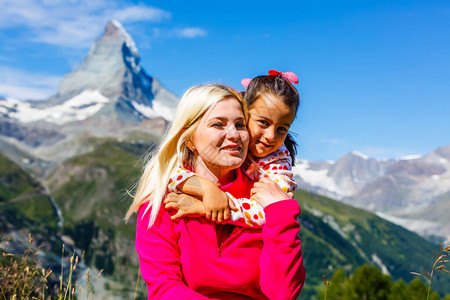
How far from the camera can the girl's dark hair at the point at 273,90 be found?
13.9 feet

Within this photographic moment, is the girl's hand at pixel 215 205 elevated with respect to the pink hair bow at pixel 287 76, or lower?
Result: lower

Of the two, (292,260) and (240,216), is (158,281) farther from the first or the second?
(292,260)

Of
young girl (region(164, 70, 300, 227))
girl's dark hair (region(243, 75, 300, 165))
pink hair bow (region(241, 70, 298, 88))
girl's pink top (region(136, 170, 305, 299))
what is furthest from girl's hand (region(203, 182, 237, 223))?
pink hair bow (region(241, 70, 298, 88))

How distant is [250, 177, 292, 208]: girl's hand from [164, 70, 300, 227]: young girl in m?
0.05

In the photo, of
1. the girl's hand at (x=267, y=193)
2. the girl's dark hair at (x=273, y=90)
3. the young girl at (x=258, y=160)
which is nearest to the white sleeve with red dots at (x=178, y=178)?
the young girl at (x=258, y=160)

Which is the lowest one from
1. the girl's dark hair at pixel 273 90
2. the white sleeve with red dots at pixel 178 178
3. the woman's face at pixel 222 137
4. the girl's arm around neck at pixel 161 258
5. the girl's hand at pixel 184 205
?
the girl's arm around neck at pixel 161 258

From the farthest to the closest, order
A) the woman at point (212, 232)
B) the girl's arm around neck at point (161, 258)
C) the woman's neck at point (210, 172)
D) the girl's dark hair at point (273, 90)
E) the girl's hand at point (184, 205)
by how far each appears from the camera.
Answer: the girl's dark hair at point (273, 90) < the woman's neck at point (210, 172) < the girl's hand at point (184, 205) < the woman at point (212, 232) < the girl's arm around neck at point (161, 258)

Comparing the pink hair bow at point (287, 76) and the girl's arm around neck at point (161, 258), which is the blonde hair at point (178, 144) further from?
the pink hair bow at point (287, 76)

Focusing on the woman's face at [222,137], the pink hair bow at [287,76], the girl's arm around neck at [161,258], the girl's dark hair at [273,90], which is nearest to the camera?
the girl's arm around neck at [161,258]

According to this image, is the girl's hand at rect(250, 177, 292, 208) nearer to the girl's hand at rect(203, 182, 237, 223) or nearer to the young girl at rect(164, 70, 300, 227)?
the young girl at rect(164, 70, 300, 227)

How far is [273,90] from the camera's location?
4254mm

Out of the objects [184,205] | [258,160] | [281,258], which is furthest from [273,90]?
[281,258]

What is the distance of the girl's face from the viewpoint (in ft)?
13.8

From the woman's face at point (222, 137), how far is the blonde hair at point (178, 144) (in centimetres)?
7
